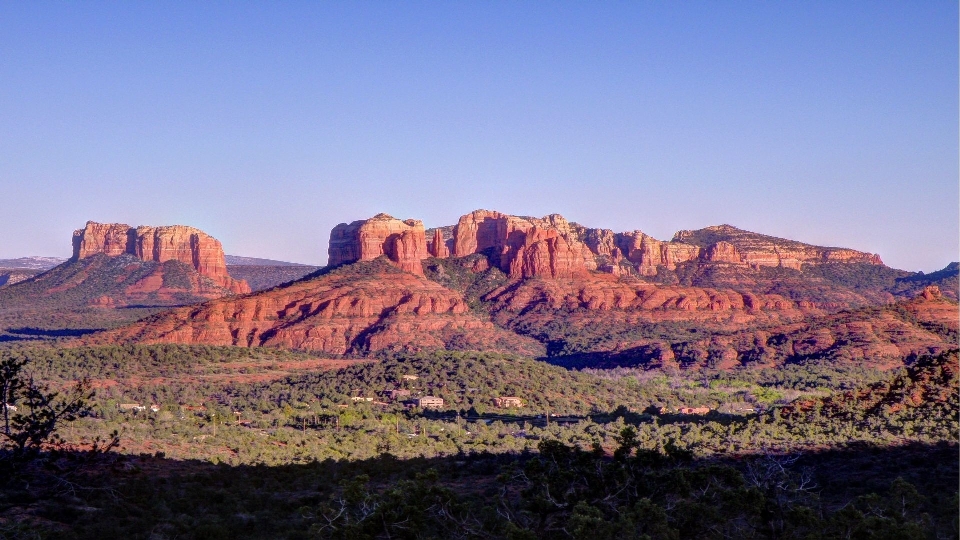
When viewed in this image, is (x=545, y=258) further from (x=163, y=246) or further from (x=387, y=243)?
(x=163, y=246)

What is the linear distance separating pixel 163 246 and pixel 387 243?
230 feet

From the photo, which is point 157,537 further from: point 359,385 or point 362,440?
point 359,385

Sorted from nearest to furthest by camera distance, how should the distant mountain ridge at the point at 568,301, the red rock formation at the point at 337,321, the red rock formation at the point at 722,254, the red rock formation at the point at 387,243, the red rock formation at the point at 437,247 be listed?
the red rock formation at the point at 337,321 → the distant mountain ridge at the point at 568,301 → the red rock formation at the point at 387,243 → the red rock formation at the point at 437,247 → the red rock formation at the point at 722,254

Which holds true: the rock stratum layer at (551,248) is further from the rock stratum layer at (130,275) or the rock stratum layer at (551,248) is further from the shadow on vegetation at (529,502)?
the shadow on vegetation at (529,502)

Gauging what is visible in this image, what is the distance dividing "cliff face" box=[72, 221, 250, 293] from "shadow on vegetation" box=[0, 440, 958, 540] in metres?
164

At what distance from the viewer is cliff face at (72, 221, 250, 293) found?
193 m

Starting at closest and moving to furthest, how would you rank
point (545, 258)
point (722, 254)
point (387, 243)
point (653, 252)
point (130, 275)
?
point (387, 243), point (545, 258), point (722, 254), point (653, 252), point (130, 275)

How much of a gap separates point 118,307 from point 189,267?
3117cm

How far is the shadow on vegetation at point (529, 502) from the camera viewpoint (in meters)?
23.3

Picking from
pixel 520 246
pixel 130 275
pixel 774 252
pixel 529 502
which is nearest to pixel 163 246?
pixel 130 275

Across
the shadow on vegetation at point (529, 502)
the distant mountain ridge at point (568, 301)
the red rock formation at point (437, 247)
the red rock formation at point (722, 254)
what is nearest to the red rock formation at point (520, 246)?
the distant mountain ridge at point (568, 301)

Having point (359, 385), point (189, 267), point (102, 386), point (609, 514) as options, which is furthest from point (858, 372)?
point (189, 267)

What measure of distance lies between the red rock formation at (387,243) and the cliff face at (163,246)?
51.7 metres

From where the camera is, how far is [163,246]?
7559 inches
